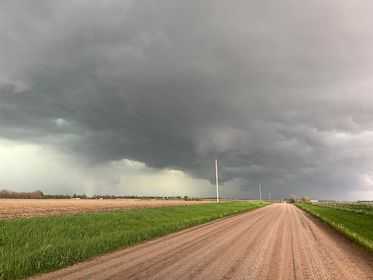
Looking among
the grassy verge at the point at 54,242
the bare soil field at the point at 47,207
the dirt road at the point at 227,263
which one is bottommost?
the dirt road at the point at 227,263

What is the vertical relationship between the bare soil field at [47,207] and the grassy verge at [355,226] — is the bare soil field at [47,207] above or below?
above

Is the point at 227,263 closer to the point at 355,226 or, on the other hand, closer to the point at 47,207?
the point at 355,226

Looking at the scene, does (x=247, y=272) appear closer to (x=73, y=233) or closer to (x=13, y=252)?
(x=13, y=252)

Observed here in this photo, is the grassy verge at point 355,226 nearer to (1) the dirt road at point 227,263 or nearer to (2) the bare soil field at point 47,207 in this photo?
(1) the dirt road at point 227,263

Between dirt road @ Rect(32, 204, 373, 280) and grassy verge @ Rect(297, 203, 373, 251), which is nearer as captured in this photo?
dirt road @ Rect(32, 204, 373, 280)

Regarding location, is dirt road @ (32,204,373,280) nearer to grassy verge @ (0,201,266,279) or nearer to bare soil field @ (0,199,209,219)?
grassy verge @ (0,201,266,279)

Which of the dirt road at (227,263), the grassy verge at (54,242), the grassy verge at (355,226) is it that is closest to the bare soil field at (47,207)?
the grassy verge at (54,242)

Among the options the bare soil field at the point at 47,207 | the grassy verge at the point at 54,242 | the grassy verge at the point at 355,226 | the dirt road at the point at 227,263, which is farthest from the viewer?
the bare soil field at the point at 47,207

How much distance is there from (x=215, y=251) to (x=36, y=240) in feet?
31.1

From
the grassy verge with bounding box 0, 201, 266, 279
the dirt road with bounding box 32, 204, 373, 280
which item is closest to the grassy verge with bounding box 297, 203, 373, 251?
the dirt road with bounding box 32, 204, 373, 280

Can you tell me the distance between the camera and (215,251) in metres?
17.8

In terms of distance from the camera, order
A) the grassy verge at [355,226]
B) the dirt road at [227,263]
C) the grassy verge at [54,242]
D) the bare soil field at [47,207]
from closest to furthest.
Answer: the dirt road at [227,263]
the grassy verge at [54,242]
the grassy verge at [355,226]
the bare soil field at [47,207]

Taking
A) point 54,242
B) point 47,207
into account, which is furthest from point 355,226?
point 47,207

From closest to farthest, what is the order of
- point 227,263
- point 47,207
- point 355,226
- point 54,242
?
point 227,263, point 54,242, point 355,226, point 47,207
